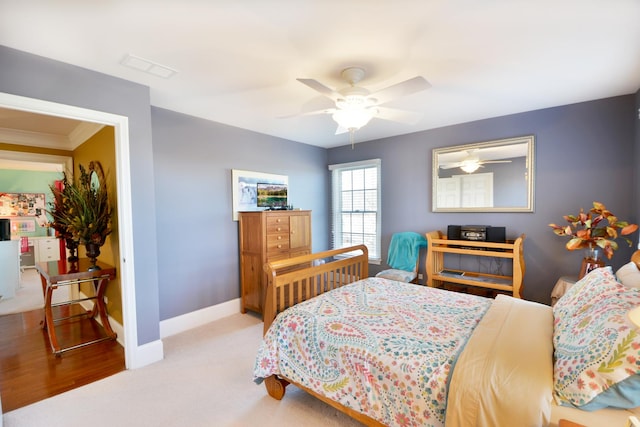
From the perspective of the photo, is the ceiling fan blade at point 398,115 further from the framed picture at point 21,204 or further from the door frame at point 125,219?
the framed picture at point 21,204

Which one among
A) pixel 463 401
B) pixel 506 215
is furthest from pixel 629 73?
pixel 463 401

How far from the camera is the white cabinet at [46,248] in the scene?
20.7ft

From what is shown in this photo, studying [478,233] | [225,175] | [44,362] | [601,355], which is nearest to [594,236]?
[478,233]

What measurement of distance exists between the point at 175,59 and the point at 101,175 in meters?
1.93

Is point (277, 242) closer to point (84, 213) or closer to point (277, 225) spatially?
point (277, 225)

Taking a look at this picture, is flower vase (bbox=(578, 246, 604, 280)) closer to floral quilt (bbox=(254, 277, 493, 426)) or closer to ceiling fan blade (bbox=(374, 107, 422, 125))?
floral quilt (bbox=(254, 277, 493, 426))

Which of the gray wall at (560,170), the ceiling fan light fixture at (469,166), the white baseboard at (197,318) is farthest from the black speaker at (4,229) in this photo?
the ceiling fan light fixture at (469,166)

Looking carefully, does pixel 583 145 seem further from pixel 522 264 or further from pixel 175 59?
pixel 175 59

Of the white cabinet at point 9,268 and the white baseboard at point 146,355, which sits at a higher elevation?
the white cabinet at point 9,268

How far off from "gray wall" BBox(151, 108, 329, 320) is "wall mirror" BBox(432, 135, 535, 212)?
98.3 inches

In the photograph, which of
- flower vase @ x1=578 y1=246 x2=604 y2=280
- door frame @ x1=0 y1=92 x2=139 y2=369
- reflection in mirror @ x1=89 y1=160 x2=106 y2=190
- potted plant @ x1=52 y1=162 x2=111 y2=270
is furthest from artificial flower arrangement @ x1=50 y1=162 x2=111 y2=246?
flower vase @ x1=578 y1=246 x2=604 y2=280

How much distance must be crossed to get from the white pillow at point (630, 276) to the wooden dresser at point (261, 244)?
3.02m

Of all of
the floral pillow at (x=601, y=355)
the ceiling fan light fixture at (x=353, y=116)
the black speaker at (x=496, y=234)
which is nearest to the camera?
the floral pillow at (x=601, y=355)

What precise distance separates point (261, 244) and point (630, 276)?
3112mm
